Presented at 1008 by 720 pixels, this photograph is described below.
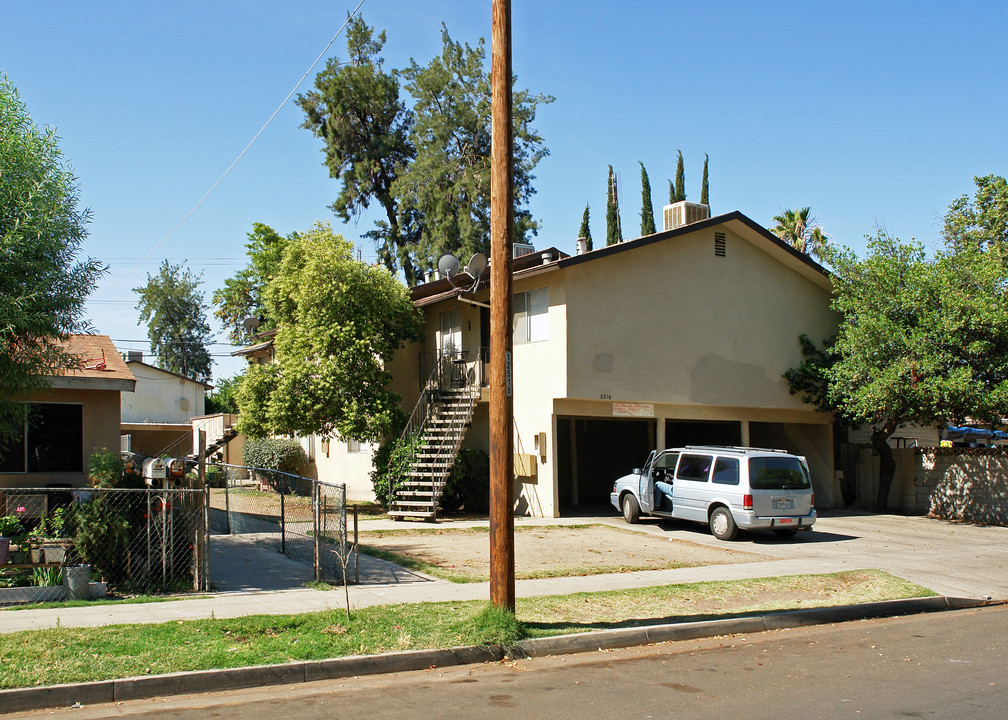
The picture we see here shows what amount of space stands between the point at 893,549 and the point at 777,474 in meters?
2.54

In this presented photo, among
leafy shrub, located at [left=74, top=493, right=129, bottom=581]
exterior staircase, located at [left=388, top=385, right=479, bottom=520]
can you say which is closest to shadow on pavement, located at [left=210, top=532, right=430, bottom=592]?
leafy shrub, located at [left=74, top=493, right=129, bottom=581]

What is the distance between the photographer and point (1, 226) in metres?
10.7

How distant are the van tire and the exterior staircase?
433cm

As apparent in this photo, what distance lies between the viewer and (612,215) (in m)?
49.4

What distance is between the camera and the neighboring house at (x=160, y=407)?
4269 cm

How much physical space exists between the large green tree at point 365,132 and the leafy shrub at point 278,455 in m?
14.3

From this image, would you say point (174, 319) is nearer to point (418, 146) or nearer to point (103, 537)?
point (418, 146)

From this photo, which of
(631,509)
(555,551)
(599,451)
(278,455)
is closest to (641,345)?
(631,509)

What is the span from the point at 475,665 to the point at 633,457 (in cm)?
2128

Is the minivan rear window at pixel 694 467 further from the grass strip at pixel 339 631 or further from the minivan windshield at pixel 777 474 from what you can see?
the grass strip at pixel 339 631

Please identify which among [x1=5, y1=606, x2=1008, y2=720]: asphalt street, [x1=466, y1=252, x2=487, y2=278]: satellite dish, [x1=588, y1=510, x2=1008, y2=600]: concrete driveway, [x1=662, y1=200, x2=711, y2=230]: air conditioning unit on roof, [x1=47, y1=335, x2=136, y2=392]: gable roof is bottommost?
[x1=588, y1=510, x2=1008, y2=600]: concrete driveway

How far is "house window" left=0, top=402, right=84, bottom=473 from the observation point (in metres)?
14.5

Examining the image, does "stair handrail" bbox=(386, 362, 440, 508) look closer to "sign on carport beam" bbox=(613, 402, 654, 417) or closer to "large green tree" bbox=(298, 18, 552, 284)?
"sign on carport beam" bbox=(613, 402, 654, 417)

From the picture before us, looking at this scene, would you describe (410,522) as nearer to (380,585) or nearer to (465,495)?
(465,495)
